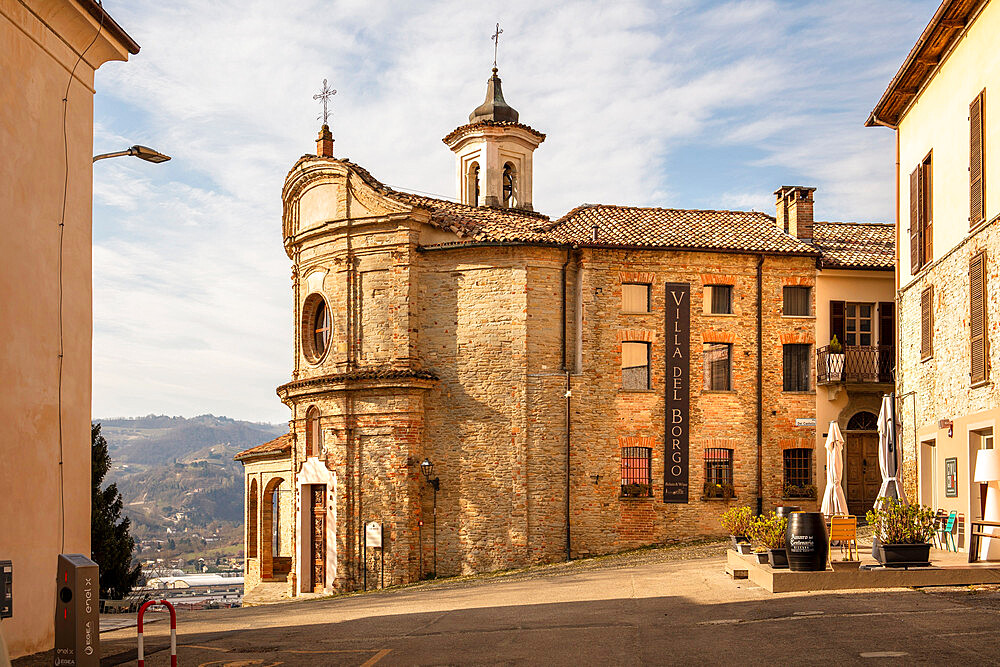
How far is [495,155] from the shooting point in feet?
124

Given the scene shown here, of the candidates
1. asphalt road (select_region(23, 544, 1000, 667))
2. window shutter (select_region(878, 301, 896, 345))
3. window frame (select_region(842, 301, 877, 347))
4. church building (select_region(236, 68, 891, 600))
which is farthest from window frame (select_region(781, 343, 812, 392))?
asphalt road (select_region(23, 544, 1000, 667))

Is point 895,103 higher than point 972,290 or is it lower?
higher

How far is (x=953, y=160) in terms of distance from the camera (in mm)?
20156

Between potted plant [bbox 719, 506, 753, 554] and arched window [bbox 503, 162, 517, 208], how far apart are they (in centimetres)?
1783

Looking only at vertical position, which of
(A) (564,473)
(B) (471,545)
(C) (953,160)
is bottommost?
(B) (471,545)

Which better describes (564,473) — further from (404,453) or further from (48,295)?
(48,295)

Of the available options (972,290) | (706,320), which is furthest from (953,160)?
(706,320)

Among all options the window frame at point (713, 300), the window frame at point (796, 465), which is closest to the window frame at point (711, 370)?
the window frame at point (713, 300)

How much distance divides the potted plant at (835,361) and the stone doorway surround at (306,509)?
14.4 m

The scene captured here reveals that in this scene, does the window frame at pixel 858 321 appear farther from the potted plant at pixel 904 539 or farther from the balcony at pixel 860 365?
the potted plant at pixel 904 539

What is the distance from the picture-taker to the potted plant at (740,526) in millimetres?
21922

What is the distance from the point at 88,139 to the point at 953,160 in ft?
49.8

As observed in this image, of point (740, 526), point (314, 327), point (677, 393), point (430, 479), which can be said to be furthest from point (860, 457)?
point (314, 327)

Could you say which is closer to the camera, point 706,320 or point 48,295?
point 48,295
